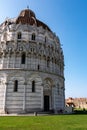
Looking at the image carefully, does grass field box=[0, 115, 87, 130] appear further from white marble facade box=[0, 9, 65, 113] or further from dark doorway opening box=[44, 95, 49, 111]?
dark doorway opening box=[44, 95, 49, 111]

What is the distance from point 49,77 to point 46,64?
2.23m

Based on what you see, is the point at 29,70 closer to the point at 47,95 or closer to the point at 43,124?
the point at 47,95

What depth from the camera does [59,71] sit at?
33562 millimetres

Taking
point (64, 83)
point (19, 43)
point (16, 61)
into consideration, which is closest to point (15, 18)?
point (19, 43)

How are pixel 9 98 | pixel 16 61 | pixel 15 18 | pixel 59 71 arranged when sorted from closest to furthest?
pixel 9 98 < pixel 16 61 < pixel 59 71 < pixel 15 18

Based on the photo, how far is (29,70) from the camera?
1139 inches

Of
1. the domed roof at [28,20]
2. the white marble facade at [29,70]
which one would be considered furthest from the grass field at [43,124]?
the domed roof at [28,20]

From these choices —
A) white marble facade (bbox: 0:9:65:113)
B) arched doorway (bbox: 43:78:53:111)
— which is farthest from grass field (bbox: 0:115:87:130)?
arched doorway (bbox: 43:78:53:111)

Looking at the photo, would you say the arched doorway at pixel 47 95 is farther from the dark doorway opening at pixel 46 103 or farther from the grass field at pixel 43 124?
the grass field at pixel 43 124

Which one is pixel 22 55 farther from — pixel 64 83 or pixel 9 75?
pixel 64 83

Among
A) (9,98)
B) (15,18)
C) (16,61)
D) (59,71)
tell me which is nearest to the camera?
(9,98)

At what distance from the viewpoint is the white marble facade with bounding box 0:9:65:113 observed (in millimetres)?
27812

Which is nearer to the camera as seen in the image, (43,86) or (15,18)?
(43,86)

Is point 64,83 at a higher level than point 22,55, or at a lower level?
lower
